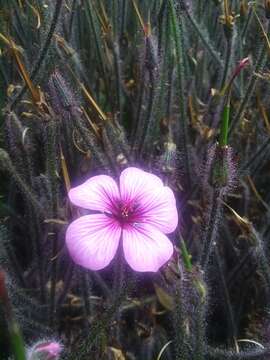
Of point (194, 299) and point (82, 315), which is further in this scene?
point (82, 315)

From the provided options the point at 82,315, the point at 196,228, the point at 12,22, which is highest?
the point at 12,22

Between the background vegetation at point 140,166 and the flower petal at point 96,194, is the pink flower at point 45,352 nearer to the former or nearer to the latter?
the background vegetation at point 140,166

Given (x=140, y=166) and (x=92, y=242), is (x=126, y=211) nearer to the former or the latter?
(x=92, y=242)

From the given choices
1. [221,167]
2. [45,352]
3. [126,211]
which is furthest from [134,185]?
[45,352]

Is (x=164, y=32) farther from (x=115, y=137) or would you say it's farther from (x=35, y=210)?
(x=35, y=210)

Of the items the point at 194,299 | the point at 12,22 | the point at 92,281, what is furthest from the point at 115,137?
the point at 12,22

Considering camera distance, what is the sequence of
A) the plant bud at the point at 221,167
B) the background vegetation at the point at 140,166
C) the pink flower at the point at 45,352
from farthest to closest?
the background vegetation at the point at 140,166, the plant bud at the point at 221,167, the pink flower at the point at 45,352

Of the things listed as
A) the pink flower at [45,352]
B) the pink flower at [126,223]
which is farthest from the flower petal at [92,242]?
the pink flower at [45,352]
